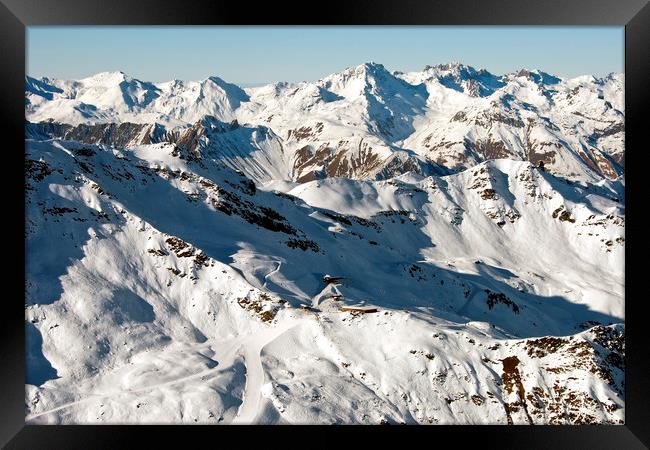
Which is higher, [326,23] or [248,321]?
[326,23]

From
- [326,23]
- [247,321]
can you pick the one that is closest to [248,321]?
[247,321]

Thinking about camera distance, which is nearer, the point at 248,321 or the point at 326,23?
the point at 326,23

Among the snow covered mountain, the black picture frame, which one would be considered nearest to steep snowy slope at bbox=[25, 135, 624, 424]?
the snow covered mountain

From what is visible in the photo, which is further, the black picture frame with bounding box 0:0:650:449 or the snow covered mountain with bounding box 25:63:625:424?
the snow covered mountain with bounding box 25:63:625:424

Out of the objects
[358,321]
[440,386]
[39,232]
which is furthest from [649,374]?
[39,232]

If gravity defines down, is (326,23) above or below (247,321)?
above

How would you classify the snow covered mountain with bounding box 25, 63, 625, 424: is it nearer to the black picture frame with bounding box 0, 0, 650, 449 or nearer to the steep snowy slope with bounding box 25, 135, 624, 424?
the steep snowy slope with bounding box 25, 135, 624, 424

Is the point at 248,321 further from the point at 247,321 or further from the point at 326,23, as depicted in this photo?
the point at 326,23
